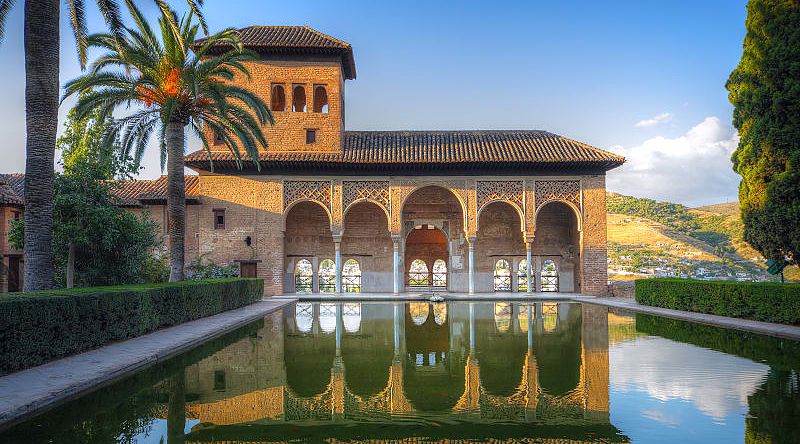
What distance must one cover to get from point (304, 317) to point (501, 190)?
11105mm

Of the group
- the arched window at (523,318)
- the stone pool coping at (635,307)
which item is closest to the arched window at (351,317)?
the stone pool coping at (635,307)

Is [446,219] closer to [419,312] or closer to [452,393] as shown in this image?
[419,312]

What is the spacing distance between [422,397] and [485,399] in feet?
2.11

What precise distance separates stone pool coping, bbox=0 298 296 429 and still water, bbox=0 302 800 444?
0.22 meters

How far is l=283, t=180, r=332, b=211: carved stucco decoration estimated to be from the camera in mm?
21391

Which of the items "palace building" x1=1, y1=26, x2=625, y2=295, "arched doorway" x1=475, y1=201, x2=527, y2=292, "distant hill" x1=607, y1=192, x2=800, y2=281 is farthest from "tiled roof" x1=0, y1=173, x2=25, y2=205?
"distant hill" x1=607, y1=192, x2=800, y2=281

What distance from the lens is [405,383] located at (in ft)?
19.3

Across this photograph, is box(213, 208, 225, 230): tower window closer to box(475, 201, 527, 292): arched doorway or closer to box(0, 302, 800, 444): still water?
box(475, 201, 527, 292): arched doorway

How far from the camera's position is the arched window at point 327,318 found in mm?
11255

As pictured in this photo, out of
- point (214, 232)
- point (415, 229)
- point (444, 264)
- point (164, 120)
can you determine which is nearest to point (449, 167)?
point (415, 229)

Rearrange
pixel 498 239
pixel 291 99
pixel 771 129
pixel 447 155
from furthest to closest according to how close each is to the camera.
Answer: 1. pixel 498 239
2. pixel 291 99
3. pixel 447 155
4. pixel 771 129

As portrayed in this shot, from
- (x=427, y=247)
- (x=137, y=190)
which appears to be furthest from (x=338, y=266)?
(x=137, y=190)

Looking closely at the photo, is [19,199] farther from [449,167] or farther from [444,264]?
[444,264]

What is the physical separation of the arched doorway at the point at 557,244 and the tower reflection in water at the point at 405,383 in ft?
42.9
